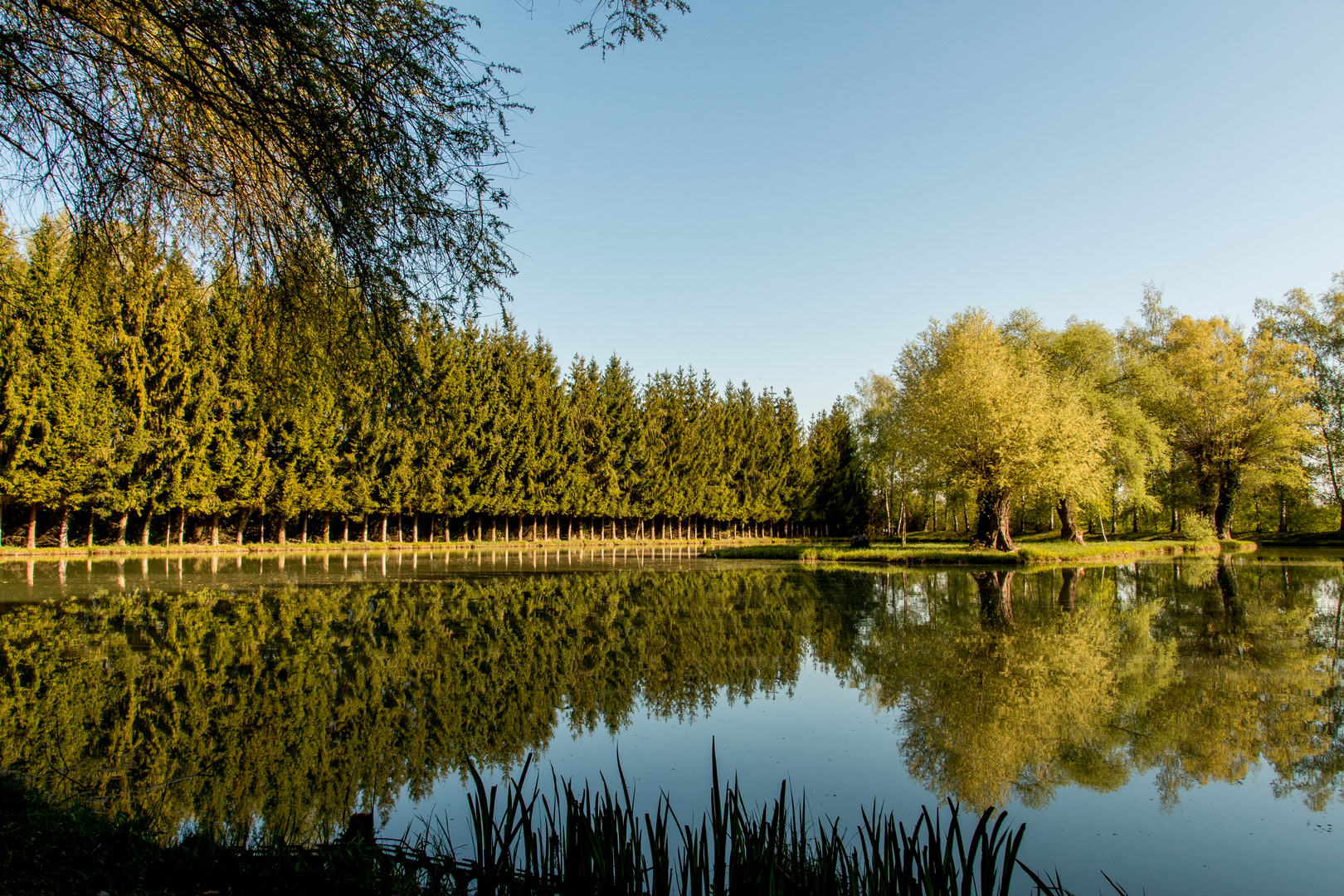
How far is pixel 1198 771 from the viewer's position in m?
5.82

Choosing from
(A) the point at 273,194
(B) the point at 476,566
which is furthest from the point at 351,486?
(A) the point at 273,194

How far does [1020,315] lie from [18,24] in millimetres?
43280

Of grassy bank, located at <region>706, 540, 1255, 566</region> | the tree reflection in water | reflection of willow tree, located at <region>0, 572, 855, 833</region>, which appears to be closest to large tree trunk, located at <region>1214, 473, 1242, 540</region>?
grassy bank, located at <region>706, 540, 1255, 566</region>

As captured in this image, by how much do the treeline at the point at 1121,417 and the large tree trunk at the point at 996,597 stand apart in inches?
270

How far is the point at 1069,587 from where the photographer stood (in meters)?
19.1

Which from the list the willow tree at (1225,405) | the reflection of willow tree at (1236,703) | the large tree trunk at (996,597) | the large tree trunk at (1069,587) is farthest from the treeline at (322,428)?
the willow tree at (1225,405)

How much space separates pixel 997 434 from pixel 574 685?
24415 mm

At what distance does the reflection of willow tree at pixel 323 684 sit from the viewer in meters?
5.32

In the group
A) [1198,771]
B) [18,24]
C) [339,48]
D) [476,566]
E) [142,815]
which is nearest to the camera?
[142,815]

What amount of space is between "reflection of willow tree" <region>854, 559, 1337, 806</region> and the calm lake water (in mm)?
43

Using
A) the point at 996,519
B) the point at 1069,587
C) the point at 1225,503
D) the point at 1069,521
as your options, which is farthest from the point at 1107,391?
the point at 1069,587

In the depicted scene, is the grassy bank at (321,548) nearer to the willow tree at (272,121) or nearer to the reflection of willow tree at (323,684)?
the reflection of willow tree at (323,684)

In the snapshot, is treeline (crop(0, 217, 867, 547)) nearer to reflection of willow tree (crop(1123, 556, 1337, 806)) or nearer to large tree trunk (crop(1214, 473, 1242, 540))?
reflection of willow tree (crop(1123, 556, 1337, 806))

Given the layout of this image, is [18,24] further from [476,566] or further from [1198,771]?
[476,566]
